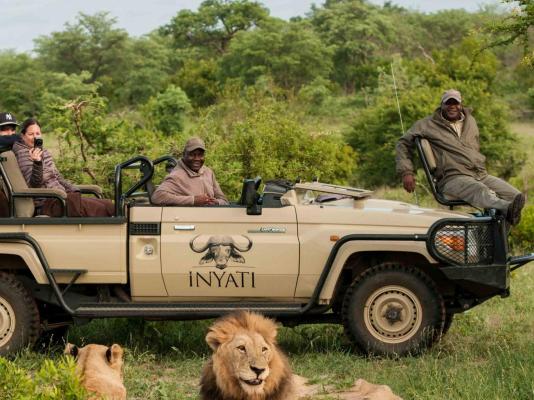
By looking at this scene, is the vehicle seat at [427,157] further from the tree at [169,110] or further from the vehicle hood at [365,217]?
the tree at [169,110]

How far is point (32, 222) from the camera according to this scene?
672 centimetres

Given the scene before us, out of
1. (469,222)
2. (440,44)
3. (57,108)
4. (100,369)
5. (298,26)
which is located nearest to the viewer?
(100,369)

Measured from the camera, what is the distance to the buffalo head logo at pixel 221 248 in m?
6.64

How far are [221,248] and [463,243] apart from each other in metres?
1.55

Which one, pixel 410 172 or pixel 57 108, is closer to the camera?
pixel 410 172

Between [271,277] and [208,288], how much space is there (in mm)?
414

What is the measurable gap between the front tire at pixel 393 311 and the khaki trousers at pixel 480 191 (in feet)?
2.40

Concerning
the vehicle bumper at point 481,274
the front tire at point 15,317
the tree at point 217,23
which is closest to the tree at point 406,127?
the vehicle bumper at point 481,274

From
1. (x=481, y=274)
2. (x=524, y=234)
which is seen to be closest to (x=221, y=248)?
(x=481, y=274)

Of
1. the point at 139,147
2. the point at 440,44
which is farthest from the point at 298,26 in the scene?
the point at 139,147

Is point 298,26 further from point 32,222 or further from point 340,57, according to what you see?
point 32,222

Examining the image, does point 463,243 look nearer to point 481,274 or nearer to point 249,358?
point 481,274

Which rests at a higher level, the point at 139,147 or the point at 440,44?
the point at 440,44

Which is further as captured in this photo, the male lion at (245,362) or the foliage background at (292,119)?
the foliage background at (292,119)
